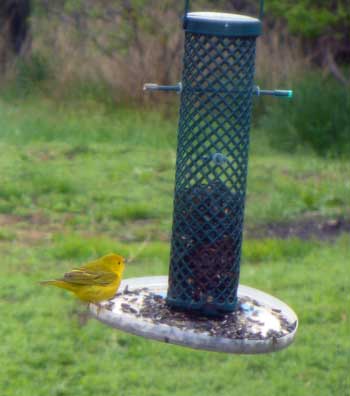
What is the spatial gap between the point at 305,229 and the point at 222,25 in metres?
5.01

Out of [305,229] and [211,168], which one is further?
[305,229]

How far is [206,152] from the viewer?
3.82 m

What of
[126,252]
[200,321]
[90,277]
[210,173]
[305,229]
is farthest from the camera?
[305,229]

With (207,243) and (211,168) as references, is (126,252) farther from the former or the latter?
(211,168)

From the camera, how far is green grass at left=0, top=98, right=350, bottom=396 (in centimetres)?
554

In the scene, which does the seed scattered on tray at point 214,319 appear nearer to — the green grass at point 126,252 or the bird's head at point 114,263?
the bird's head at point 114,263

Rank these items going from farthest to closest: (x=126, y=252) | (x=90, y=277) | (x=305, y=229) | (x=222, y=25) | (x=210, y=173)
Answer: (x=305, y=229) → (x=126, y=252) → (x=90, y=277) → (x=210, y=173) → (x=222, y=25)

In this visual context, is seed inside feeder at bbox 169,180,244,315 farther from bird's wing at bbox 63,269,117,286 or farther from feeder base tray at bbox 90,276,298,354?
bird's wing at bbox 63,269,117,286

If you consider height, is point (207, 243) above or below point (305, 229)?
above

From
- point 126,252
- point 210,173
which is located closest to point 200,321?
point 210,173

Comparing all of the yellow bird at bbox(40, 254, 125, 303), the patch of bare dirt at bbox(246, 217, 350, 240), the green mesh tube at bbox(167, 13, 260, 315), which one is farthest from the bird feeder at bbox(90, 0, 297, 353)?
the patch of bare dirt at bbox(246, 217, 350, 240)

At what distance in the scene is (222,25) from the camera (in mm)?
3586

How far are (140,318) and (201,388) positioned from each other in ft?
6.56

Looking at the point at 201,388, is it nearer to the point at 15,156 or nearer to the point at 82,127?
the point at 15,156
